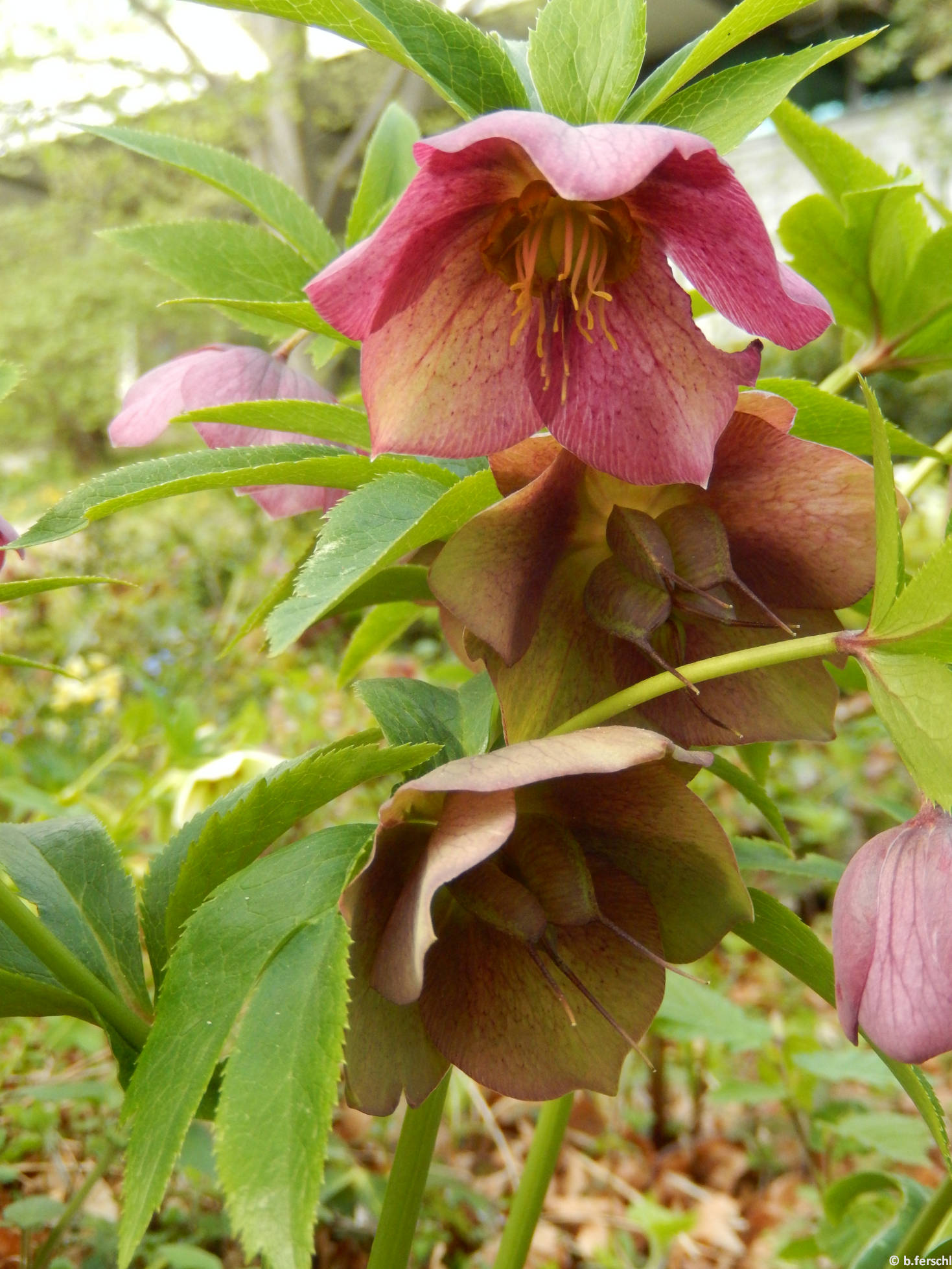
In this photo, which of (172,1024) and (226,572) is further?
(226,572)

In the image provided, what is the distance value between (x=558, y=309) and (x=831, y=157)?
0.24 m

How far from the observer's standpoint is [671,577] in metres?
0.33

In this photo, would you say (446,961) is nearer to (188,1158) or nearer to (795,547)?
(795,547)

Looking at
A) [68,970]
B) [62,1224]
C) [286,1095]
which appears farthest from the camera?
[62,1224]

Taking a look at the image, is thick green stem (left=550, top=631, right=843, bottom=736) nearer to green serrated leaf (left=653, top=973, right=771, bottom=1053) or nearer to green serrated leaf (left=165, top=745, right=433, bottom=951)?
green serrated leaf (left=165, top=745, right=433, bottom=951)

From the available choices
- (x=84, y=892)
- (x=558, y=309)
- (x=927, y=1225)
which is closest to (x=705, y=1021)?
(x=927, y=1225)

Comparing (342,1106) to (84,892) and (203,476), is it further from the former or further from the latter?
(203,476)

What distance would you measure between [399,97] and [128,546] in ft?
14.4

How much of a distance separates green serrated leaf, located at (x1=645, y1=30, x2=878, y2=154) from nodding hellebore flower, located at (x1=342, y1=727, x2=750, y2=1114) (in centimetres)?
20

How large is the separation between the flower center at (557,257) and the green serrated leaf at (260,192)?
0.62ft

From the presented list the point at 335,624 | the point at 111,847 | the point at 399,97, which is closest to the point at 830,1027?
the point at 111,847

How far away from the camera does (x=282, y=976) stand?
0.31m

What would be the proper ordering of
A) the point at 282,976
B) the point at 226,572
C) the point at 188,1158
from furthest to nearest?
the point at 226,572, the point at 188,1158, the point at 282,976

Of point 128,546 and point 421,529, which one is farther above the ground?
point 421,529
